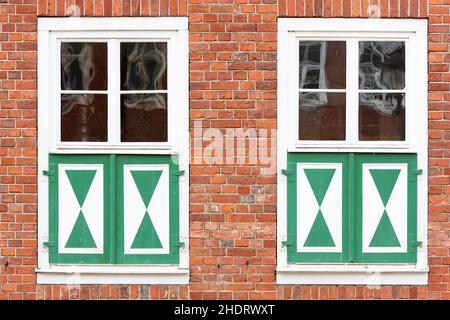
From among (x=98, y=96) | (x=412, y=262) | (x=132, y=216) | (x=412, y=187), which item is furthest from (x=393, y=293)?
(x=98, y=96)

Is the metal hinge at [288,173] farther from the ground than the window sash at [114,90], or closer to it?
closer to it

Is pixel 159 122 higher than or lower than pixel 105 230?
higher

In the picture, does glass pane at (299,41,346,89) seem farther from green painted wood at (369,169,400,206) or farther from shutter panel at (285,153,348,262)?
green painted wood at (369,169,400,206)

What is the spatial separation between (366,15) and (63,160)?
3.21 meters

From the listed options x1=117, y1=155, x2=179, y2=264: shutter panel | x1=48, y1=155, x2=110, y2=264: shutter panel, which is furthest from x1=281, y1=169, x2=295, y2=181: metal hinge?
x1=48, y1=155, x2=110, y2=264: shutter panel

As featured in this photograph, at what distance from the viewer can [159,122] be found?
31.0 ft

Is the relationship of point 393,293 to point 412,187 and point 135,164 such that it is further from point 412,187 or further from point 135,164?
point 135,164

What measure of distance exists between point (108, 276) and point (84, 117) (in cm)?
155

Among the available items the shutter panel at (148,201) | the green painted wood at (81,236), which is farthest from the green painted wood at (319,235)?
the green painted wood at (81,236)

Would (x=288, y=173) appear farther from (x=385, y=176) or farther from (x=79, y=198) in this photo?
(x=79, y=198)

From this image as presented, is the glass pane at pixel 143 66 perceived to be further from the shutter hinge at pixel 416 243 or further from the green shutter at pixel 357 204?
the shutter hinge at pixel 416 243

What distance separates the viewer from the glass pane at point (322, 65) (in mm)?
9406

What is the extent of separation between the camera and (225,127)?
30.7 feet

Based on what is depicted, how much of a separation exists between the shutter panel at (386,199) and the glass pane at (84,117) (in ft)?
8.15
